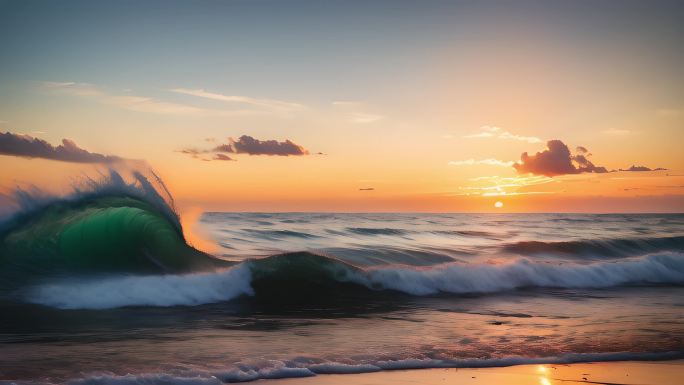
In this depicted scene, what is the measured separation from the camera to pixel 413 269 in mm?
12422

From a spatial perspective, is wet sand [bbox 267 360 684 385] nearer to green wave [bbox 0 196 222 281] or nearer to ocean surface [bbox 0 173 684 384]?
ocean surface [bbox 0 173 684 384]

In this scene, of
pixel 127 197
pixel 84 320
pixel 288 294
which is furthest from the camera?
pixel 127 197

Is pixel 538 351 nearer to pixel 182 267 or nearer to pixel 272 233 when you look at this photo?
pixel 182 267

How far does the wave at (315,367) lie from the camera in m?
5.02

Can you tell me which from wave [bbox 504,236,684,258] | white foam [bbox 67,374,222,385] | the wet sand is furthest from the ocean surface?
wave [bbox 504,236,684,258]

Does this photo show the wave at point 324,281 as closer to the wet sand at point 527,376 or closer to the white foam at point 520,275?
the white foam at point 520,275

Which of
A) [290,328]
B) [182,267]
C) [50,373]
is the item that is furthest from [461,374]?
[182,267]

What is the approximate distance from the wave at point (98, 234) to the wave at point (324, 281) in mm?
1167

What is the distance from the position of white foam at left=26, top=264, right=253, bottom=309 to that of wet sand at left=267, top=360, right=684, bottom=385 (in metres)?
5.12

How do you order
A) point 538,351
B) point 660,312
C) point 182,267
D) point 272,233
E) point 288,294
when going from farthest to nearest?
point 272,233 → point 182,267 → point 288,294 → point 660,312 → point 538,351

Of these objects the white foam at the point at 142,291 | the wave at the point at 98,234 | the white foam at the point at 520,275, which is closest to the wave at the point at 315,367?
the white foam at the point at 142,291

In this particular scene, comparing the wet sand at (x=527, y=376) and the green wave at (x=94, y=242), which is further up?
the green wave at (x=94, y=242)

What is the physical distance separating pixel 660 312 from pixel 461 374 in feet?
18.6

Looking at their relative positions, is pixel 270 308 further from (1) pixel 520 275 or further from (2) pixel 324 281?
(1) pixel 520 275
